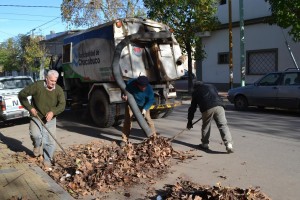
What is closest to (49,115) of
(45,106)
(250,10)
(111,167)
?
(45,106)

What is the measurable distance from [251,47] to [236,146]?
14.3 meters

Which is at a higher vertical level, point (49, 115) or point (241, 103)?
point (49, 115)

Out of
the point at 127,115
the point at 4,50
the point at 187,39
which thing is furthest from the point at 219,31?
the point at 4,50

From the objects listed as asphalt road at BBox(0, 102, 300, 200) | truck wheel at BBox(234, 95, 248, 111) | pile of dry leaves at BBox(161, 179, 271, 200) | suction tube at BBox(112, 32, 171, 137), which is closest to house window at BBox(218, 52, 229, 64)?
truck wheel at BBox(234, 95, 248, 111)

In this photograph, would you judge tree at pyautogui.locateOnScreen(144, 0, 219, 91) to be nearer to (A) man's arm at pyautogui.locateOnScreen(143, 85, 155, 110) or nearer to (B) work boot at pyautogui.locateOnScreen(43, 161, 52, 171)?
(A) man's arm at pyautogui.locateOnScreen(143, 85, 155, 110)

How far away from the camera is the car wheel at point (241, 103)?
13.1 m

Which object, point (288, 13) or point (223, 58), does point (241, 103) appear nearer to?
point (288, 13)

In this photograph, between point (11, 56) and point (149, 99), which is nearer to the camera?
point (149, 99)

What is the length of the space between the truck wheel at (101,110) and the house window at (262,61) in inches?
494

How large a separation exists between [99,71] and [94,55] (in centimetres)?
51

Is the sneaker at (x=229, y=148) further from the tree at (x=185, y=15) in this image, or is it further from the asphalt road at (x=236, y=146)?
the tree at (x=185, y=15)

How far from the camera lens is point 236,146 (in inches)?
299

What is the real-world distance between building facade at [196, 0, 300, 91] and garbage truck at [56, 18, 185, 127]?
9902mm

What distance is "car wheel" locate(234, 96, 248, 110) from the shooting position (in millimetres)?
13073
